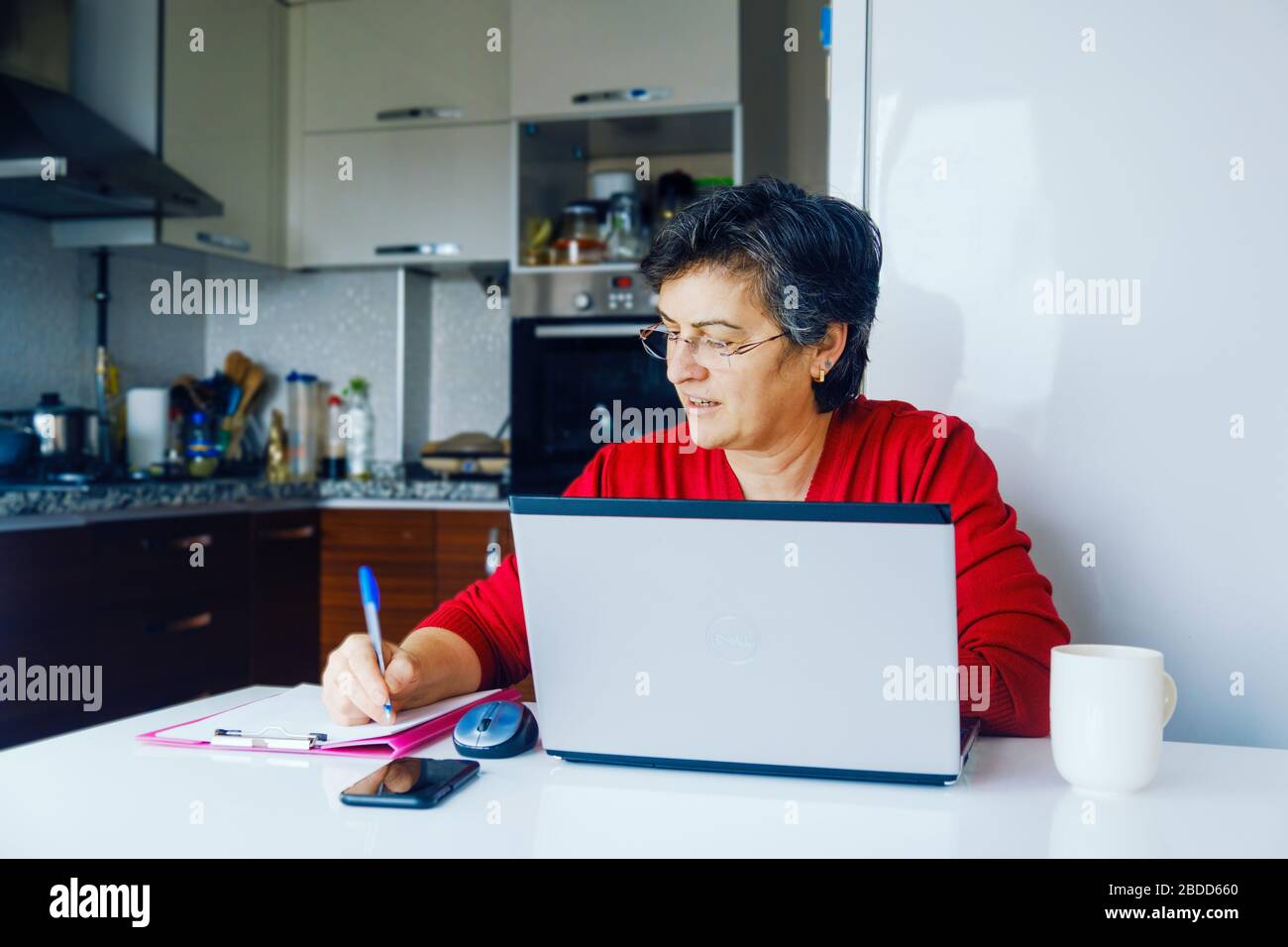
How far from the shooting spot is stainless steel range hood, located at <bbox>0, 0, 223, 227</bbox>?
8.69 ft

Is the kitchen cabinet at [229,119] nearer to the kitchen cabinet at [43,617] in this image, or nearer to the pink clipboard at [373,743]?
the kitchen cabinet at [43,617]

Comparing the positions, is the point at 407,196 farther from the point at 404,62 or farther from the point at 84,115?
the point at 84,115

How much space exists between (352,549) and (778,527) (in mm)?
2629

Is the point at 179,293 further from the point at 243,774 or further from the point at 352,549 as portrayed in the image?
the point at 243,774

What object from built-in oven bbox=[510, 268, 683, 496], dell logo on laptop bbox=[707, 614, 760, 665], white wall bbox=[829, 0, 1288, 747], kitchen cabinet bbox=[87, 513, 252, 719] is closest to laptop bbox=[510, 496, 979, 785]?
dell logo on laptop bbox=[707, 614, 760, 665]

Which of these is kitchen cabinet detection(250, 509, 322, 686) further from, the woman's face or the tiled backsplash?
the woman's face

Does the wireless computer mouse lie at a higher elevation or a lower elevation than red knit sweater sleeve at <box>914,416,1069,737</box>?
lower

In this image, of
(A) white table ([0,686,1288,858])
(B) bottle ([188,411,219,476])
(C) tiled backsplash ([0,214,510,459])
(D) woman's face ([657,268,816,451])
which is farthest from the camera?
(C) tiled backsplash ([0,214,510,459])

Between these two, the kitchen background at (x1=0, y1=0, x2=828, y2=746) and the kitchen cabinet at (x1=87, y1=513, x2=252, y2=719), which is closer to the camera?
the kitchen cabinet at (x1=87, y1=513, x2=252, y2=719)

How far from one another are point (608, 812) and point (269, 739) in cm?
34

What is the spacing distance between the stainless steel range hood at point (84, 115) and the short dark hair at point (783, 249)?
1873 mm

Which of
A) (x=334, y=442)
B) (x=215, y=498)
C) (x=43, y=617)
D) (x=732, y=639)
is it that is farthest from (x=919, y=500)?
(x=334, y=442)
